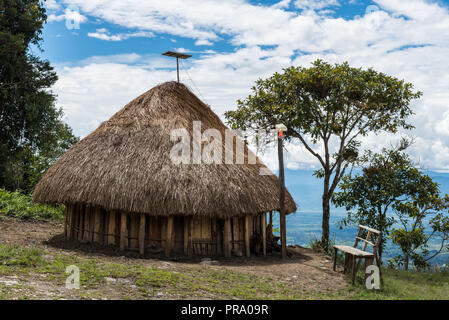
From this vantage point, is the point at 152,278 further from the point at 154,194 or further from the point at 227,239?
the point at 227,239

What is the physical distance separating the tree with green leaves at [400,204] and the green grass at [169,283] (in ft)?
13.8

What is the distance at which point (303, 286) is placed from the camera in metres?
7.78

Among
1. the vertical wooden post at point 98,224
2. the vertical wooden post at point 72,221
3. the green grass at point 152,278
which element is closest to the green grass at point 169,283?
the green grass at point 152,278

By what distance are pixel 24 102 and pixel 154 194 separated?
11397 millimetres

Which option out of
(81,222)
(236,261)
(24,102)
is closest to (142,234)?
(81,222)

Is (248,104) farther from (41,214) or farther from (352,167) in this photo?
(41,214)

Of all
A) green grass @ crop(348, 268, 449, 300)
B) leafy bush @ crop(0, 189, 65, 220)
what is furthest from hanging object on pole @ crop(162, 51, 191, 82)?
green grass @ crop(348, 268, 449, 300)

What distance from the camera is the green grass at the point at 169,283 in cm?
629

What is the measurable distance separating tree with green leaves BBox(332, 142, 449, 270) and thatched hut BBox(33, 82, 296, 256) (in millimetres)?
3058

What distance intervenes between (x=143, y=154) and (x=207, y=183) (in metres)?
1.74

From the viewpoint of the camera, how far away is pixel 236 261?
390 inches

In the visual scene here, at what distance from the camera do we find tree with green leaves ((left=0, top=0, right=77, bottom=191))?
17.5m
